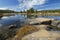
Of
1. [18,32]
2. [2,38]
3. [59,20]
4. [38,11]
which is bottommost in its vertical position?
[2,38]

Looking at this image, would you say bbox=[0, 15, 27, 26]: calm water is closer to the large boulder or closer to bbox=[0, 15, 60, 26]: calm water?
bbox=[0, 15, 60, 26]: calm water

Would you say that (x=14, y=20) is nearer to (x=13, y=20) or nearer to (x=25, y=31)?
(x=13, y=20)

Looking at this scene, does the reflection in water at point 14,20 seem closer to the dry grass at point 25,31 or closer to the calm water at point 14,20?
the calm water at point 14,20

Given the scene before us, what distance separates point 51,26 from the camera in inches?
87.4

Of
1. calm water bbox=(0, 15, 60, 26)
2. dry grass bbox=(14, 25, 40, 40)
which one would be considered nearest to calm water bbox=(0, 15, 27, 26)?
calm water bbox=(0, 15, 60, 26)

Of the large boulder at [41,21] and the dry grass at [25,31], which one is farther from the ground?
the large boulder at [41,21]

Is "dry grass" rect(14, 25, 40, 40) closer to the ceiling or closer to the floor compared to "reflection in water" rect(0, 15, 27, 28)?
closer to the floor

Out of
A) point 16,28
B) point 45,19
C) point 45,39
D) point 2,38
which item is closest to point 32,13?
point 45,19

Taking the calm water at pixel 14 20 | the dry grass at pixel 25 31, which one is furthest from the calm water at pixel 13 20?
the dry grass at pixel 25 31

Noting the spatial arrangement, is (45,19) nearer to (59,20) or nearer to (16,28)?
(59,20)

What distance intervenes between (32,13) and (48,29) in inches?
16.9

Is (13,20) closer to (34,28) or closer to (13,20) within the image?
(13,20)

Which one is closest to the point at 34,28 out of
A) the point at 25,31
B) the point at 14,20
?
the point at 25,31

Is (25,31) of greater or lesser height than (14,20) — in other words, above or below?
below
